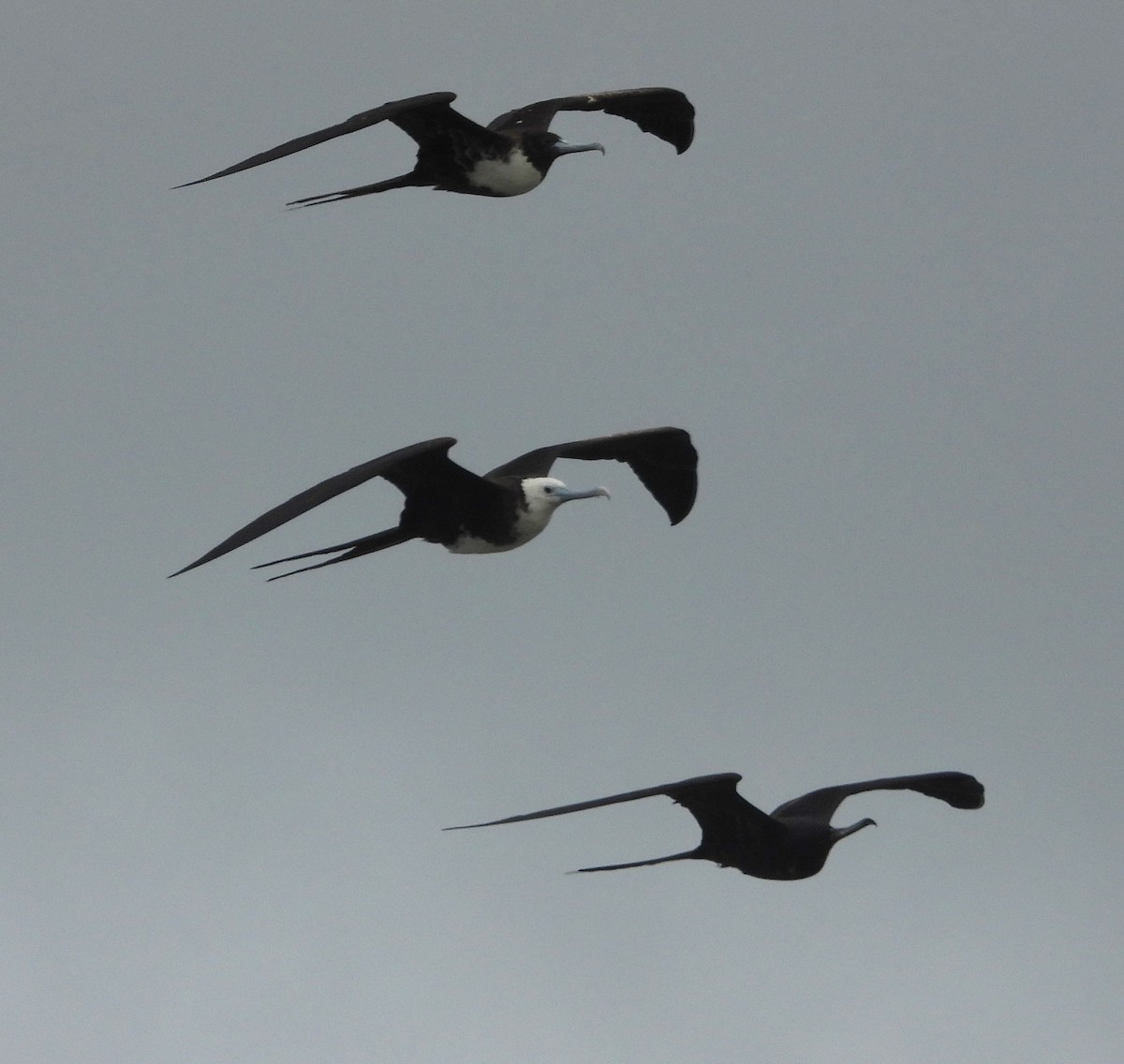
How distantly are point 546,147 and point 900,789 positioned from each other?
3773 mm

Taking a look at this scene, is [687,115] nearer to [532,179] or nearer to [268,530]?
[532,179]

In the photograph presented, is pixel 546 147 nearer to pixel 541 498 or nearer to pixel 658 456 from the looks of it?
pixel 658 456

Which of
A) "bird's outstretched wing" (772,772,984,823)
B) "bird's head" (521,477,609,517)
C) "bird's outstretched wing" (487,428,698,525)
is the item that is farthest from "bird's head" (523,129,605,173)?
"bird's outstretched wing" (772,772,984,823)

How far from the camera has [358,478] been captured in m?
10.6

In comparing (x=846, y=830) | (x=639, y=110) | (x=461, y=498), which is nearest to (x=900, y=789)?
(x=846, y=830)

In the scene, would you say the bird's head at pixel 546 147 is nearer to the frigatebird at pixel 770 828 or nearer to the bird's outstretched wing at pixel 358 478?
the bird's outstretched wing at pixel 358 478

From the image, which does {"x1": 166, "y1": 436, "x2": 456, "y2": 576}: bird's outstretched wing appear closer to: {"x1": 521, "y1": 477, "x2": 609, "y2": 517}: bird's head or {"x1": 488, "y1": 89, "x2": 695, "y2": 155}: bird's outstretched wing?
{"x1": 521, "y1": 477, "x2": 609, "y2": 517}: bird's head

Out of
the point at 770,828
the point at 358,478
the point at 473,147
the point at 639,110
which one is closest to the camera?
the point at 358,478

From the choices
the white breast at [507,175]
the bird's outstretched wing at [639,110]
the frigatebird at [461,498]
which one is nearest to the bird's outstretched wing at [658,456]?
the frigatebird at [461,498]

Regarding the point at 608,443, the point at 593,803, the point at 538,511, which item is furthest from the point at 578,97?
the point at 593,803

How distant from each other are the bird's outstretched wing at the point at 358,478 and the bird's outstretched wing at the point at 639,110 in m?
2.80

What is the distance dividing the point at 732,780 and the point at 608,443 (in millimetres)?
2906

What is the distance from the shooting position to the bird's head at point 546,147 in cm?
1333

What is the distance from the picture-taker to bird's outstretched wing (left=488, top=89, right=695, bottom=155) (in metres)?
14.0
